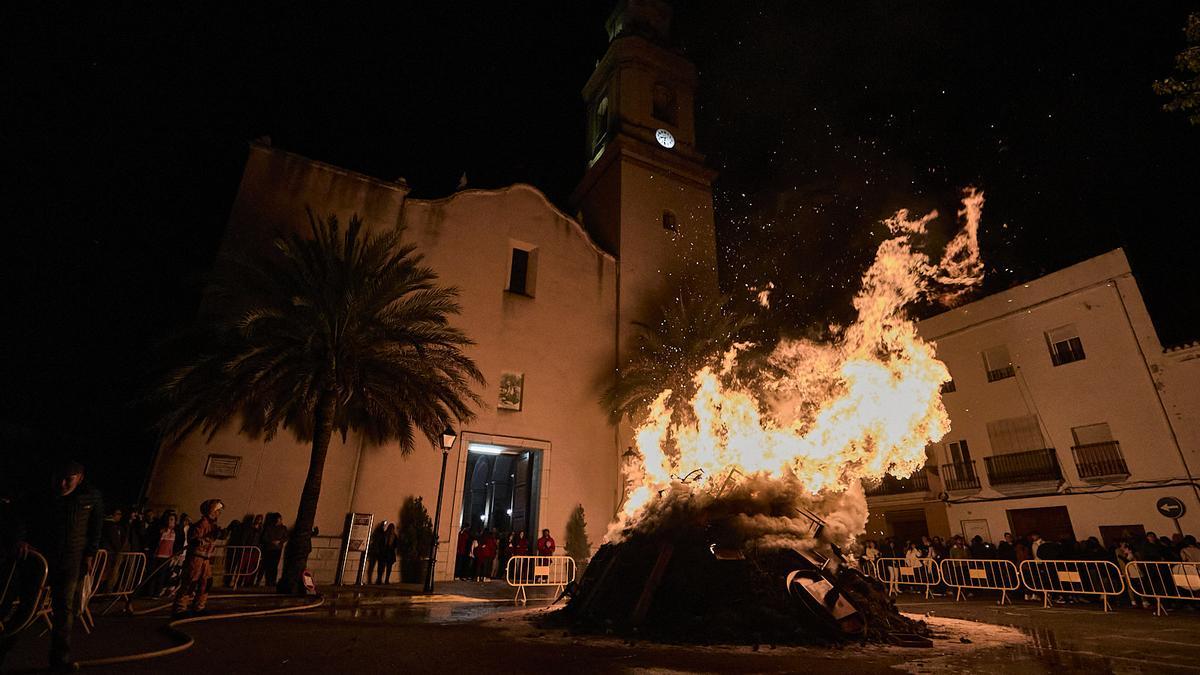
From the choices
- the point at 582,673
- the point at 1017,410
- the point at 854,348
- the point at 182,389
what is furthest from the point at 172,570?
the point at 1017,410

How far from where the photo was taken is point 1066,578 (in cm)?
1202

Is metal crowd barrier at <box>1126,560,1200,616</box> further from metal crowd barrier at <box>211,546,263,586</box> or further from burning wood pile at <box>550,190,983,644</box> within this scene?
metal crowd barrier at <box>211,546,263,586</box>

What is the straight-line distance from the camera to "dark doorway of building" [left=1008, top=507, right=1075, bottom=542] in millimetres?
21281

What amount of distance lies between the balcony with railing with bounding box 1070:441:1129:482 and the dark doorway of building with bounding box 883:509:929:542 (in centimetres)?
761

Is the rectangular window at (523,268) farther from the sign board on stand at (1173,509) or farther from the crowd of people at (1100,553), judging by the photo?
the sign board on stand at (1173,509)

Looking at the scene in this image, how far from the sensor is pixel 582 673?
5.36 metres

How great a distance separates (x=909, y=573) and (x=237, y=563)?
18.8m

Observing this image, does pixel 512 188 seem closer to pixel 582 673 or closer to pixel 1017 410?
pixel 582 673

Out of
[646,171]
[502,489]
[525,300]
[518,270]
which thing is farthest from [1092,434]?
[502,489]

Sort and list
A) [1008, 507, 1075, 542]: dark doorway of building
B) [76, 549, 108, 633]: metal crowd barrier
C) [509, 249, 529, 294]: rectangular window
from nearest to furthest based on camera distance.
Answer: [76, 549, 108, 633]: metal crowd barrier → [1008, 507, 1075, 542]: dark doorway of building → [509, 249, 529, 294]: rectangular window

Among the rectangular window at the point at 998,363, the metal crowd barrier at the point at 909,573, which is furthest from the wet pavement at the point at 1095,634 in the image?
the rectangular window at the point at 998,363

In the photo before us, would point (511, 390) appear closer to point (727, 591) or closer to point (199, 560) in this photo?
point (199, 560)

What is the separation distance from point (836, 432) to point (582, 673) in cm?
680

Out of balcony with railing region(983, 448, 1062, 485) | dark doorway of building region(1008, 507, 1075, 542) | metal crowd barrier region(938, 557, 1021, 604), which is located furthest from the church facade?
dark doorway of building region(1008, 507, 1075, 542)
